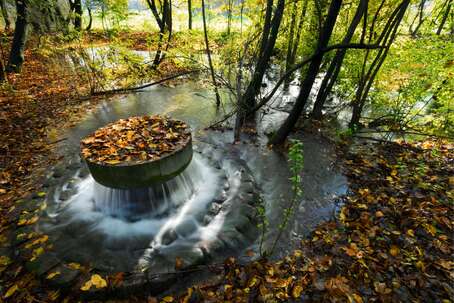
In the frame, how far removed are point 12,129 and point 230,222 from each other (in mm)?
6745

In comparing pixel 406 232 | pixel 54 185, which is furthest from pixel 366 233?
pixel 54 185

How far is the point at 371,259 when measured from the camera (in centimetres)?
352

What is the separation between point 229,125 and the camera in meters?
8.27

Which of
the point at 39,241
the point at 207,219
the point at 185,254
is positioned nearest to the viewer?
the point at 185,254

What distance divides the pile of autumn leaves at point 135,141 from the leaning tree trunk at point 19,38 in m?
7.83

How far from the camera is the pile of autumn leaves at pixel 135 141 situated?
4176 mm

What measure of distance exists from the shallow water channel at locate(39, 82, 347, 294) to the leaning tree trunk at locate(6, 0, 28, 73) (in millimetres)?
5863

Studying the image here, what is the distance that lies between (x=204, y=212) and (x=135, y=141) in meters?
1.83

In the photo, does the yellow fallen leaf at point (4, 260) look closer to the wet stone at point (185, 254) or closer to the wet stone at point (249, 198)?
the wet stone at point (185, 254)

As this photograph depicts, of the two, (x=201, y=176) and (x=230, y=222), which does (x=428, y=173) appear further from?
(x=201, y=176)

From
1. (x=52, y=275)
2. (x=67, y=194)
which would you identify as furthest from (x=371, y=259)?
(x=67, y=194)

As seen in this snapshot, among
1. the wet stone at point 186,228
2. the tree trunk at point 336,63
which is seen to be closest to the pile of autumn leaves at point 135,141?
the wet stone at point 186,228

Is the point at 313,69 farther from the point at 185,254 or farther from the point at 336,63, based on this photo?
the point at 185,254

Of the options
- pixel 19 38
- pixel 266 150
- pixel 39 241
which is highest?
pixel 19 38
